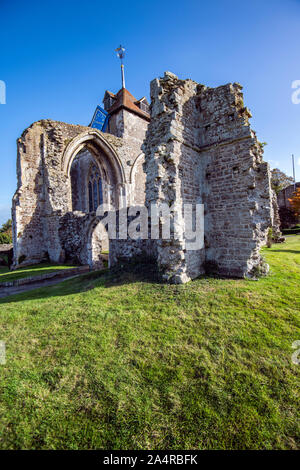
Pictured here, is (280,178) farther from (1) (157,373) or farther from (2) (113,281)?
(1) (157,373)

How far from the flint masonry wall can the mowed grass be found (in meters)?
1.19

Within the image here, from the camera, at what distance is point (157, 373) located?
3.02m

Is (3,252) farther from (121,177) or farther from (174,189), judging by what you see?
(174,189)

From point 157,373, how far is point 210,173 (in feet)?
18.0

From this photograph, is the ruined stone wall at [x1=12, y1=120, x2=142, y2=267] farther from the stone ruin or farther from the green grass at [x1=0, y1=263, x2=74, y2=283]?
the stone ruin

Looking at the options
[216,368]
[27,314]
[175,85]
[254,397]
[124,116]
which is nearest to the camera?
[254,397]

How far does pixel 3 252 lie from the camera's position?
18.8 meters

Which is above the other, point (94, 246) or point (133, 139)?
point (133, 139)

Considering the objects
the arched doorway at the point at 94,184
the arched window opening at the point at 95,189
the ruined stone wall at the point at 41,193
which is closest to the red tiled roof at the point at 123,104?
the arched doorway at the point at 94,184

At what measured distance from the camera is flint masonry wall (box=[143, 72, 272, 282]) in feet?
19.0

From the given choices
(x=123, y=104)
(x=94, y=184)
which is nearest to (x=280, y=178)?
(x=123, y=104)

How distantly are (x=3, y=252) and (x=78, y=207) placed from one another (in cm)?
754

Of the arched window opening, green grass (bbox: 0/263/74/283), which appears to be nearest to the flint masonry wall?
green grass (bbox: 0/263/74/283)
